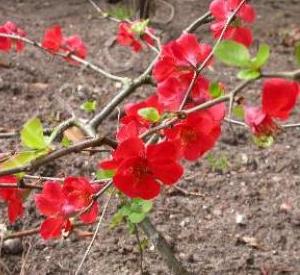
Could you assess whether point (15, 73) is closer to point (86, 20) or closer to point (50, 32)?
point (50, 32)

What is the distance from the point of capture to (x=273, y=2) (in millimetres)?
4215

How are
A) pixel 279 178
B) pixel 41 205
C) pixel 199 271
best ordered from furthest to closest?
pixel 279 178, pixel 199 271, pixel 41 205

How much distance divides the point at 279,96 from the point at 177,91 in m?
0.28

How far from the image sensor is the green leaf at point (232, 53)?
75cm

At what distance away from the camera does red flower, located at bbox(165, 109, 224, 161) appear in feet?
3.14

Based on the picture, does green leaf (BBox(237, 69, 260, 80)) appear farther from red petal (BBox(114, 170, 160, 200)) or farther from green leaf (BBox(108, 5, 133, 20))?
green leaf (BBox(108, 5, 133, 20))

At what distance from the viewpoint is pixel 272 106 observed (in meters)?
0.81

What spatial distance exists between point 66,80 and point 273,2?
195cm

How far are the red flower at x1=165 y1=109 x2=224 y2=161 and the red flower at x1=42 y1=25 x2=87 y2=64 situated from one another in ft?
4.02

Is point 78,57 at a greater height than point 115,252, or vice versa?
point 78,57

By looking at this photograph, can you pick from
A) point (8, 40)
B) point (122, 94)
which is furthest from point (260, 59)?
point (8, 40)

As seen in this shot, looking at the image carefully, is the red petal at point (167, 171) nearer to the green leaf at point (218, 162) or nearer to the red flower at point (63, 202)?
the red flower at point (63, 202)

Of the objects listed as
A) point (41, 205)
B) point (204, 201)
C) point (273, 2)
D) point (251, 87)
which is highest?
point (273, 2)

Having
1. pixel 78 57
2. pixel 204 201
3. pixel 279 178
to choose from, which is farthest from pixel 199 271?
pixel 78 57
